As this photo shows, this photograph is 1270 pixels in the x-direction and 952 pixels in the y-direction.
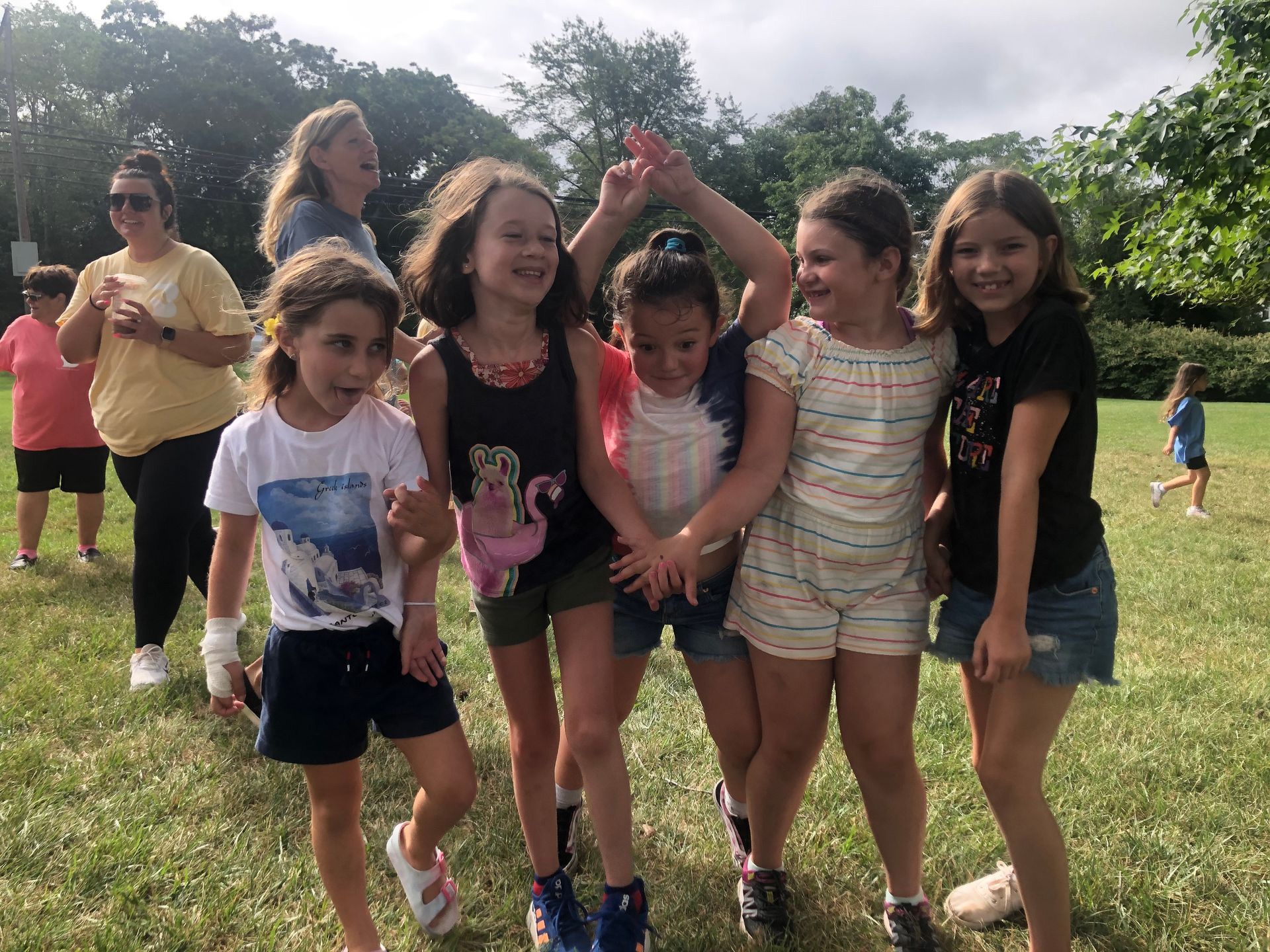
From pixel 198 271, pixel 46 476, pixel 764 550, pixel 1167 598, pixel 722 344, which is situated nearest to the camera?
pixel 764 550

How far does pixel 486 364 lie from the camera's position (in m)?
2.04

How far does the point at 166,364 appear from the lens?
3547mm

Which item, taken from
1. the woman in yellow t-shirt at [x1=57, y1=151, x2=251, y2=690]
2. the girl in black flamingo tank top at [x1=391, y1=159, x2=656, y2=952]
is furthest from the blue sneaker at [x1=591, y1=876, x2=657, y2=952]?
the woman in yellow t-shirt at [x1=57, y1=151, x2=251, y2=690]

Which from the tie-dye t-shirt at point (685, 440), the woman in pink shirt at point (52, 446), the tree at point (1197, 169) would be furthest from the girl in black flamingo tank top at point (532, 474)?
the woman in pink shirt at point (52, 446)

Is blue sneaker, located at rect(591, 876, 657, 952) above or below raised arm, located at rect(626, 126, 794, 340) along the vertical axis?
below

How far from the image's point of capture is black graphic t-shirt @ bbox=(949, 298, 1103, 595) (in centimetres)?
178

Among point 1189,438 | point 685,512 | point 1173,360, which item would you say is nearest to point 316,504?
point 685,512

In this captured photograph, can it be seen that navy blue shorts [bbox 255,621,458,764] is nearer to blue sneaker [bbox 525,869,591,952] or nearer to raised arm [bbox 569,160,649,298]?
blue sneaker [bbox 525,869,591,952]

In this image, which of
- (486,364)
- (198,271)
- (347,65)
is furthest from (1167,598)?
(347,65)

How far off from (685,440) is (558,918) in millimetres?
1309

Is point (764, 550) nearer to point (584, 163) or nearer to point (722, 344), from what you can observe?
point (722, 344)

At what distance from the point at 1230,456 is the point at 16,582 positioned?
15.8 metres

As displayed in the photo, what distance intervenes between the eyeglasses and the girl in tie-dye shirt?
233cm

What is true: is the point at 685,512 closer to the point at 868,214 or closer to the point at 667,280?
the point at 667,280
